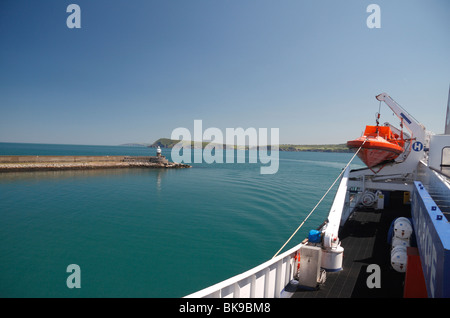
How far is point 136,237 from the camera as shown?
55.0 ft

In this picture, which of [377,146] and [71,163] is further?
[71,163]

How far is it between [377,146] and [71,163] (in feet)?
194

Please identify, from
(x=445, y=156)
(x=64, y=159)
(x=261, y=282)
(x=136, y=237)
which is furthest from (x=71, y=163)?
Result: (x=445, y=156)

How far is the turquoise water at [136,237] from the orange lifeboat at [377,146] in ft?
24.2

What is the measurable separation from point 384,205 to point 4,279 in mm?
22971

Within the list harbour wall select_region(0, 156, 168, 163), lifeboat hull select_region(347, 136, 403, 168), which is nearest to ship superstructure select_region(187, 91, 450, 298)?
lifeboat hull select_region(347, 136, 403, 168)

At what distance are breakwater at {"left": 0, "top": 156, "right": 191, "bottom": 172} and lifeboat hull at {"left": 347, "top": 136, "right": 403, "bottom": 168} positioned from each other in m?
55.9

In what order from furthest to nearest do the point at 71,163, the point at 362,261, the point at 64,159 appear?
the point at 71,163 → the point at 64,159 → the point at 362,261

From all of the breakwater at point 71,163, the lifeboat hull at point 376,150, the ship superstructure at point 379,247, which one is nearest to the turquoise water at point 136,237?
the ship superstructure at point 379,247

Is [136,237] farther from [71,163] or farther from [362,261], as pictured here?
[71,163]

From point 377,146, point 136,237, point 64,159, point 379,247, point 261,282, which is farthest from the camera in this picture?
point 64,159

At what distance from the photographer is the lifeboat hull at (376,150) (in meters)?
15.1

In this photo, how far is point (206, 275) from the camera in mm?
12250
